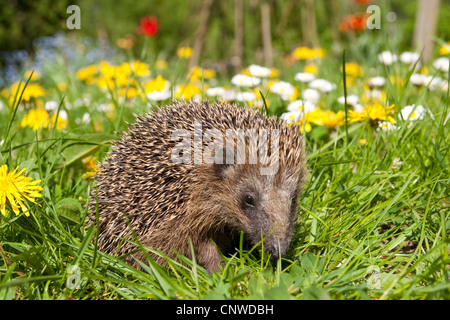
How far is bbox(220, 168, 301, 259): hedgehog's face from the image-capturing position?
2.92m

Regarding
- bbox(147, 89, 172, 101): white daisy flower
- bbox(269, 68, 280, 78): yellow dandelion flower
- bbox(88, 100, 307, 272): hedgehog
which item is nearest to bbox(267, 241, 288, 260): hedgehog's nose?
bbox(88, 100, 307, 272): hedgehog

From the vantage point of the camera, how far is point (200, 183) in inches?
132

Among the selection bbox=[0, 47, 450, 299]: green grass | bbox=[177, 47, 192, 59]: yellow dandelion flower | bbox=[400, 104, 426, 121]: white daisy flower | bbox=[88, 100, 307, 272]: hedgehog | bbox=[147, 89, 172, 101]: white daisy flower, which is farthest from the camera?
bbox=[177, 47, 192, 59]: yellow dandelion flower

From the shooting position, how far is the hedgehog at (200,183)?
312 cm

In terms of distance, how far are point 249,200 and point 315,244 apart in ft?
1.83

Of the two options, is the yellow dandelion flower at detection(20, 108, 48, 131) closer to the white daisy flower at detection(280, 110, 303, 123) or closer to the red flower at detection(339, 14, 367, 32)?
the white daisy flower at detection(280, 110, 303, 123)

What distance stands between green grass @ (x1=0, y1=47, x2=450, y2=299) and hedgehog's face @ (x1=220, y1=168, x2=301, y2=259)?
5.7 inches

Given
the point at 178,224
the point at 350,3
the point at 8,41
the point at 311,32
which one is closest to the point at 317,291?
the point at 178,224

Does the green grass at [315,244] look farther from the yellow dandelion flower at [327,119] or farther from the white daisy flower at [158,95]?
the white daisy flower at [158,95]

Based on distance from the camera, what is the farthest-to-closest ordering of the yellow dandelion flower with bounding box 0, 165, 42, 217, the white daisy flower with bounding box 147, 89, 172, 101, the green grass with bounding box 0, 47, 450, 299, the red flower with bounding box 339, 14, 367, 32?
the red flower with bounding box 339, 14, 367, 32 < the white daisy flower with bounding box 147, 89, 172, 101 < the yellow dandelion flower with bounding box 0, 165, 42, 217 < the green grass with bounding box 0, 47, 450, 299

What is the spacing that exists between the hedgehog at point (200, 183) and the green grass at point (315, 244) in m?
0.21

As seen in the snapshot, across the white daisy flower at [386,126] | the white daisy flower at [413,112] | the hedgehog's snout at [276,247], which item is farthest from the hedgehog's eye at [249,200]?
the white daisy flower at [413,112]

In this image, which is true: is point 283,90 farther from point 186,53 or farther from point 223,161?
point 223,161

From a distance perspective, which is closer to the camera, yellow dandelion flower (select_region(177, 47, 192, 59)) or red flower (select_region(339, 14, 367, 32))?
yellow dandelion flower (select_region(177, 47, 192, 59))
